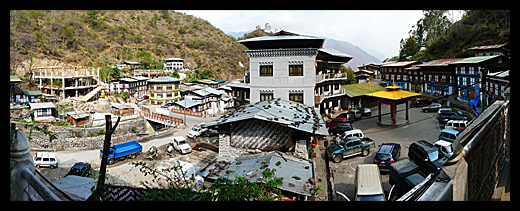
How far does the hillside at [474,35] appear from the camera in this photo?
1396 inches

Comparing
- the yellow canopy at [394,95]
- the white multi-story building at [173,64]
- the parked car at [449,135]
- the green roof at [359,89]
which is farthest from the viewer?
the white multi-story building at [173,64]

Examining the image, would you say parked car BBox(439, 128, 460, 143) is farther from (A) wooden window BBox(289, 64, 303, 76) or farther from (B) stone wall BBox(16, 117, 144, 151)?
(B) stone wall BBox(16, 117, 144, 151)

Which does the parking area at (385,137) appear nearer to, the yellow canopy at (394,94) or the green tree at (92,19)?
the yellow canopy at (394,94)

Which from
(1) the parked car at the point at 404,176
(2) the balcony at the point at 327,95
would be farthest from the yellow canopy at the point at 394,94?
(1) the parked car at the point at 404,176

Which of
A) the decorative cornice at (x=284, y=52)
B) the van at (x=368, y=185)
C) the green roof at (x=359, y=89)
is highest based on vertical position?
the decorative cornice at (x=284, y=52)

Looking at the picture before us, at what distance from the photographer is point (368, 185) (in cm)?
809

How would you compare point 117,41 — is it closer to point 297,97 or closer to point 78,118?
point 78,118

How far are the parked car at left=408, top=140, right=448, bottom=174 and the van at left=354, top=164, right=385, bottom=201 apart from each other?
10.1 ft

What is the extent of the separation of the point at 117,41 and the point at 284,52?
67987 mm

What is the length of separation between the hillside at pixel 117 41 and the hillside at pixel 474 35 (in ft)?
158

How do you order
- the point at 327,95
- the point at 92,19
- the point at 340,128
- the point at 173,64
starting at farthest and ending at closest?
the point at 92,19 → the point at 173,64 → the point at 327,95 → the point at 340,128

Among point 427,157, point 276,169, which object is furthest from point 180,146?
point 427,157
